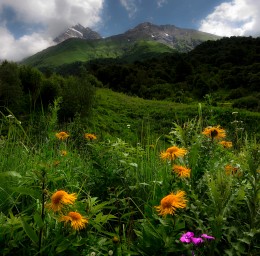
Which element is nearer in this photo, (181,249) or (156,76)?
(181,249)

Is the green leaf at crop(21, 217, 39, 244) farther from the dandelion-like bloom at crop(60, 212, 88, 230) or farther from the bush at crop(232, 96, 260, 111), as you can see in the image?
the bush at crop(232, 96, 260, 111)

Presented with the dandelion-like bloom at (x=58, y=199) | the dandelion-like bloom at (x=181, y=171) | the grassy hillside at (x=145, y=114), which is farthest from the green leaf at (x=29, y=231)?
the grassy hillside at (x=145, y=114)

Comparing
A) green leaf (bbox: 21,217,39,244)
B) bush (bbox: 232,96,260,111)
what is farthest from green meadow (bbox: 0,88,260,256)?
bush (bbox: 232,96,260,111)

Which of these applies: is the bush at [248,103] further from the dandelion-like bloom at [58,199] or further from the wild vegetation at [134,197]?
the dandelion-like bloom at [58,199]

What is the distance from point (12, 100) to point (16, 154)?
17107 mm

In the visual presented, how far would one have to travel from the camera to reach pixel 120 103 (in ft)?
103

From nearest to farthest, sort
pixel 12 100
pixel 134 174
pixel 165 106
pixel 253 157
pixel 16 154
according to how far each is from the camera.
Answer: pixel 253 157
pixel 134 174
pixel 16 154
pixel 12 100
pixel 165 106

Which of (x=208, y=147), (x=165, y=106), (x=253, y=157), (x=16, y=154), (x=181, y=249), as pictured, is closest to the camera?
(x=181, y=249)

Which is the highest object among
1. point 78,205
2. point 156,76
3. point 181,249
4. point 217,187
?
point 156,76

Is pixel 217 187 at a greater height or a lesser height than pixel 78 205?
greater

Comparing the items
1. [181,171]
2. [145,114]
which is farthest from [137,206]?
[145,114]

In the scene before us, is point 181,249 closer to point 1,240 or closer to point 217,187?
point 217,187

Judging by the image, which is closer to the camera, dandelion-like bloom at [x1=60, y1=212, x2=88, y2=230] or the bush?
dandelion-like bloom at [x1=60, y1=212, x2=88, y2=230]

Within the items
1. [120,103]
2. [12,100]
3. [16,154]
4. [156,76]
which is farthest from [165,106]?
[16,154]
